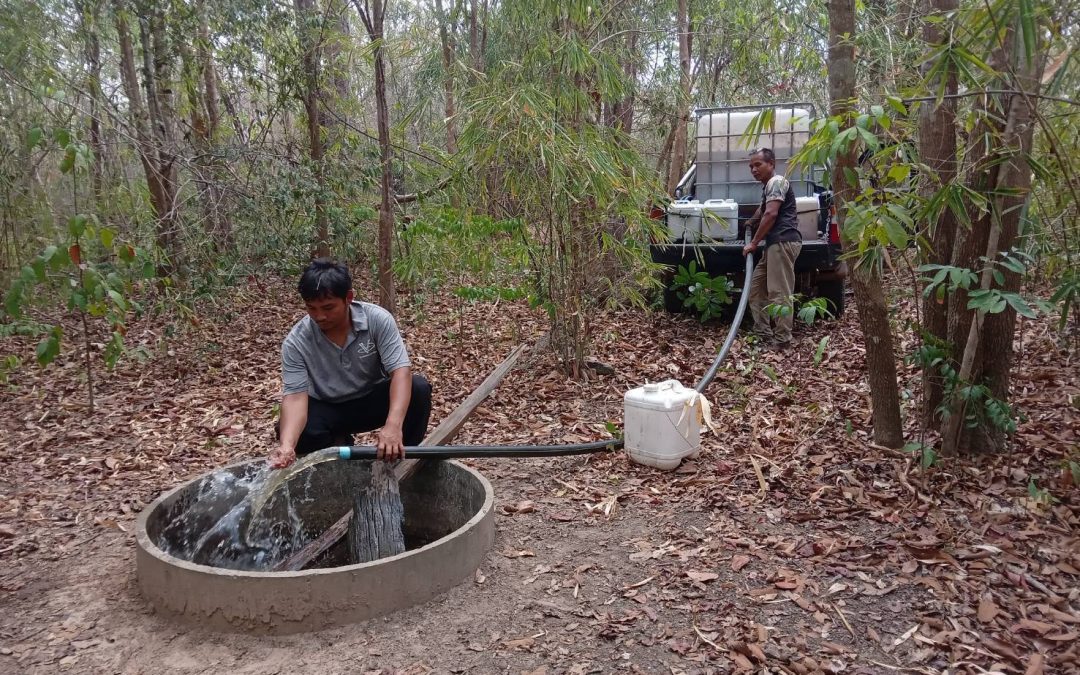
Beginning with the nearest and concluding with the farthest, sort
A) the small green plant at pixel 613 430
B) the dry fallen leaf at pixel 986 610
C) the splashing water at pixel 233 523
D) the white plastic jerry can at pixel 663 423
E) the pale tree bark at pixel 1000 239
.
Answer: the dry fallen leaf at pixel 986 610 → the pale tree bark at pixel 1000 239 → the splashing water at pixel 233 523 → the white plastic jerry can at pixel 663 423 → the small green plant at pixel 613 430

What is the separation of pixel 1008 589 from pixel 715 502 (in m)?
1.24

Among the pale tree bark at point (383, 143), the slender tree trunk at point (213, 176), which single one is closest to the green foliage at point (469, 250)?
the pale tree bark at point (383, 143)

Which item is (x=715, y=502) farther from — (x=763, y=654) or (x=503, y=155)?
(x=503, y=155)

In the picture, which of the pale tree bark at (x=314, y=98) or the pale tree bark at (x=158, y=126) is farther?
the pale tree bark at (x=314, y=98)

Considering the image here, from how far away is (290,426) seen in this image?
3.24m

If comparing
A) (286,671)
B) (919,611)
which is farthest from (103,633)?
(919,611)

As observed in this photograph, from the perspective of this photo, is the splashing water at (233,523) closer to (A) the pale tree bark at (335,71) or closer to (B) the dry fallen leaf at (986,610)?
(B) the dry fallen leaf at (986,610)

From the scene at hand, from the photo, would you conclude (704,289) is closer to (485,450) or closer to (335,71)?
(485,450)

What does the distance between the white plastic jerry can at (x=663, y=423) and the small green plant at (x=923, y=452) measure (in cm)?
100

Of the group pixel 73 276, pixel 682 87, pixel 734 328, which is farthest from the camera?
pixel 682 87

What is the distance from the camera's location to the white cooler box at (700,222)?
6145 mm

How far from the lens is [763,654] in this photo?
8.15 ft

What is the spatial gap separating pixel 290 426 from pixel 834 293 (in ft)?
16.7

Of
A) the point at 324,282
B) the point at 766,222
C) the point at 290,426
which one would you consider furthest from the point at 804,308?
the point at 290,426
